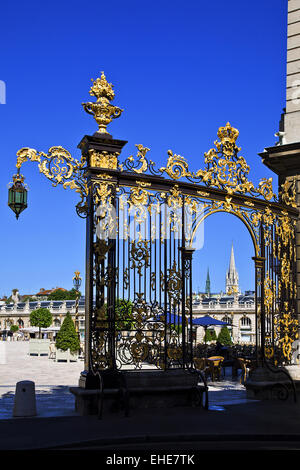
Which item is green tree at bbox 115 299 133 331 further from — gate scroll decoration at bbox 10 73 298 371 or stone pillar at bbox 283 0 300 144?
stone pillar at bbox 283 0 300 144

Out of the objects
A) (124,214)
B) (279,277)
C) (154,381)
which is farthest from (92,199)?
(279,277)

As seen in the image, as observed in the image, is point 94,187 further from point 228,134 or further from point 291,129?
point 291,129

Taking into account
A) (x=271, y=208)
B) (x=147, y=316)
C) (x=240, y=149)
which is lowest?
(x=147, y=316)

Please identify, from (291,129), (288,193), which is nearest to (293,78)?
(291,129)

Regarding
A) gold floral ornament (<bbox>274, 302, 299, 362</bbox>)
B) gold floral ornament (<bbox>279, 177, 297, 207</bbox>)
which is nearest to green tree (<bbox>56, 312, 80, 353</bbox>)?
gold floral ornament (<bbox>274, 302, 299, 362</bbox>)

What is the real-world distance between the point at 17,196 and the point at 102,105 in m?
2.45

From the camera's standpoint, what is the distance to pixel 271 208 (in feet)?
46.1

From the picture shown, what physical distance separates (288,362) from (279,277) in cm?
210

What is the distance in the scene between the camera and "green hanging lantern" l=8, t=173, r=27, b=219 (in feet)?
34.4

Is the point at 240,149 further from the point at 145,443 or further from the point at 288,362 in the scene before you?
the point at 145,443

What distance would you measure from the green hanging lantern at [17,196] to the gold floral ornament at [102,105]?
6.14ft

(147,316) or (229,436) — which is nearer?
(229,436)

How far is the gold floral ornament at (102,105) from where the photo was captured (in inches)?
441

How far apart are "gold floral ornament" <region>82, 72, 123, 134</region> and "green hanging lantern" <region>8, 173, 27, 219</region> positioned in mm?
1871
